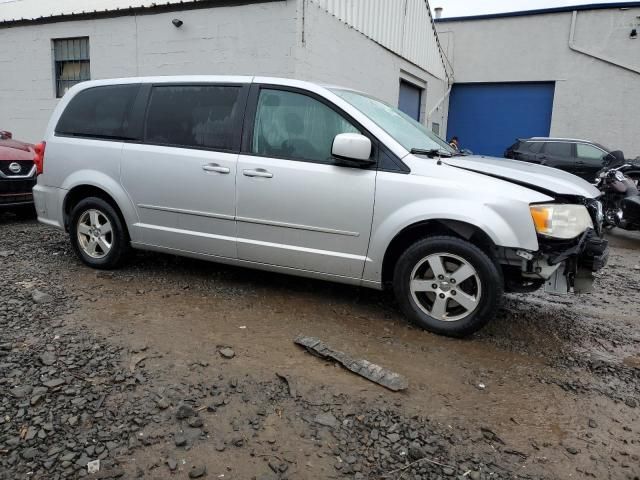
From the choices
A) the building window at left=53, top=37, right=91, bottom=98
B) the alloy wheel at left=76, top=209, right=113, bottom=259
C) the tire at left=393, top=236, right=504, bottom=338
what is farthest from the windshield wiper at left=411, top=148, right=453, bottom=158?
the building window at left=53, top=37, right=91, bottom=98

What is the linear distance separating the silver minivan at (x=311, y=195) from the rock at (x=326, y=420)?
4.19 ft

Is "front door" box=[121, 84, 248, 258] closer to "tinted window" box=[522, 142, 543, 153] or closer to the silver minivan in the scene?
A: the silver minivan

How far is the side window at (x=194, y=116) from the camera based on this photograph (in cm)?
426

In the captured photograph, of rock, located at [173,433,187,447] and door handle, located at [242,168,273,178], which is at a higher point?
door handle, located at [242,168,273,178]

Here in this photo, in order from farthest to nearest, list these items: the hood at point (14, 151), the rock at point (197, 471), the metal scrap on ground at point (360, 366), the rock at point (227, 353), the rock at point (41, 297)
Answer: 1. the hood at point (14, 151)
2. the rock at point (41, 297)
3. the rock at point (227, 353)
4. the metal scrap on ground at point (360, 366)
5. the rock at point (197, 471)

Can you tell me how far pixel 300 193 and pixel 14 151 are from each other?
539 cm

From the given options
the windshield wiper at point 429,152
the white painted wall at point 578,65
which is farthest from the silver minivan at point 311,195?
the white painted wall at point 578,65

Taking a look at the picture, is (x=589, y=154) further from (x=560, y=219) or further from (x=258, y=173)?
(x=258, y=173)

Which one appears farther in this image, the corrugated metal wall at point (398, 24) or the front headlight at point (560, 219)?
the corrugated metal wall at point (398, 24)

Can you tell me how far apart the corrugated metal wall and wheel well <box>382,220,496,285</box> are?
6.29 metres

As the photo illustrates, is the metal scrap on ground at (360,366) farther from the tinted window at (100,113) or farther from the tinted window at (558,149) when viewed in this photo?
the tinted window at (558,149)

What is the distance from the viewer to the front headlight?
10.9ft

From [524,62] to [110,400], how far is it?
18077 mm

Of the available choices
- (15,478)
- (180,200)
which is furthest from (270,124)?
(15,478)
